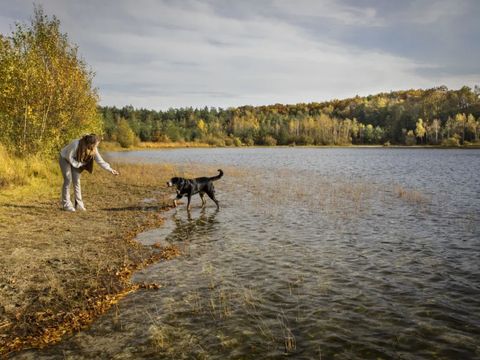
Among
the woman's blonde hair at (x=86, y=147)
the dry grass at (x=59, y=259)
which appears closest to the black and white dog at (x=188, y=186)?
the dry grass at (x=59, y=259)

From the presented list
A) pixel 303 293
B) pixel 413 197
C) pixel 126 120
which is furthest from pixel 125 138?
pixel 303 293

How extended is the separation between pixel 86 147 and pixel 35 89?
1073 centimetres

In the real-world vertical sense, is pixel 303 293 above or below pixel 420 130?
below

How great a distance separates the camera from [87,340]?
16.9 feet

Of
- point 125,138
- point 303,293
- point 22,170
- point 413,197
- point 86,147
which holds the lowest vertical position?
point 303,293

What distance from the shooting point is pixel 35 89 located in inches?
773

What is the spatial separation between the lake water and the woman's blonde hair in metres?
3.30

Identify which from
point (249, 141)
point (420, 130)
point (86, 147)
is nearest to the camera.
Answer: point (86, 147)

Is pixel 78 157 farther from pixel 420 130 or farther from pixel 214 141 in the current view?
pixel 420 130

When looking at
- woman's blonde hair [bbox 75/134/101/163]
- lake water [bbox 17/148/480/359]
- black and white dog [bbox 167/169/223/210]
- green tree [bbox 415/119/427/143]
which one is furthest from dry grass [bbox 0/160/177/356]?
green tree [bbox 415/119/427/143]

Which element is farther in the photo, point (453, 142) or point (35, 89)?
point (453, 142)

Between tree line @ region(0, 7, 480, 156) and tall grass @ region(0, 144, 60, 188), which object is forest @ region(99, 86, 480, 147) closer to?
tree line @ region(0, 7, 480, 156)

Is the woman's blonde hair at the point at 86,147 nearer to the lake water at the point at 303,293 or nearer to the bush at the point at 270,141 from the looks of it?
the lake water at the point at 303,293

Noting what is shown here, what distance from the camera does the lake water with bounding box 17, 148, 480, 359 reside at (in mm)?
5066
